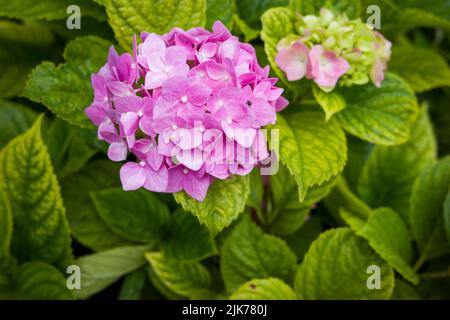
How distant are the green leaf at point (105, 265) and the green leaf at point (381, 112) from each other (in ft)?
1.38

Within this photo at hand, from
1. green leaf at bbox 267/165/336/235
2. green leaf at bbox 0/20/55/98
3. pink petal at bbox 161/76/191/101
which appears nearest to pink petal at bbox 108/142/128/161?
pink petal at bbox 161/76/191/101

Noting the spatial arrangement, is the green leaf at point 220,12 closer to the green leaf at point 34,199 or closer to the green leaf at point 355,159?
the green leaf at point 34,199

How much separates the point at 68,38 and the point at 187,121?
55 centimetres

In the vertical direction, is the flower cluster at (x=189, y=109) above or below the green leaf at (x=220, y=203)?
above

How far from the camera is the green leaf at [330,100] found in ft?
2.98

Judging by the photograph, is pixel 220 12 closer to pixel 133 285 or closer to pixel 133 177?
pixel 133 177

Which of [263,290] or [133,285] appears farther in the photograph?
[133,285]

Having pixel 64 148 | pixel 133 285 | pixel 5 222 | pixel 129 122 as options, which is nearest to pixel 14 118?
pixel 64 148

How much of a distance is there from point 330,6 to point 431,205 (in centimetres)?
39

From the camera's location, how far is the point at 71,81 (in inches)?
36.1

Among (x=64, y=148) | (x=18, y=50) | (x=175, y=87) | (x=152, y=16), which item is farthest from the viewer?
(x=18, y=50)

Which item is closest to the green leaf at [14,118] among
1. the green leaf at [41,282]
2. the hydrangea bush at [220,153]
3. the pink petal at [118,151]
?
the hydrangea bush at [220,153]

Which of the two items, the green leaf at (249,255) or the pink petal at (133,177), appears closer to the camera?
the pink petal at (133,177)

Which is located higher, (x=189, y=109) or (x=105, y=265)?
(x=189, y=109)
